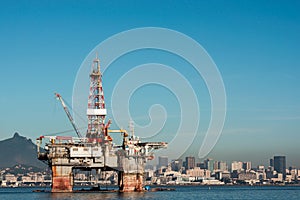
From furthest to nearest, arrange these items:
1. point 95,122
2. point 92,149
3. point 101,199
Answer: point 95,122 → point 92,149 → point 101,199

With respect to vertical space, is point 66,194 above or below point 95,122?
below

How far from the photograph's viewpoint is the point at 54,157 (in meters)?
92.9

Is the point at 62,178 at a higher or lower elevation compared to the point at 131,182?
higher

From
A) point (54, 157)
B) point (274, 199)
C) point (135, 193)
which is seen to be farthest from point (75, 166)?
point (274, 199)

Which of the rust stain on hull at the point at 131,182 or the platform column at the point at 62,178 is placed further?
the rust stain on hull at the point at 131,182

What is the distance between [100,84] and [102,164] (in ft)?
46.2

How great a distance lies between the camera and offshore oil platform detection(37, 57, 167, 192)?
93000mm

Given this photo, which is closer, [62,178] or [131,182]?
[62,178]

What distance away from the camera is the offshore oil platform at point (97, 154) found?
9300cm

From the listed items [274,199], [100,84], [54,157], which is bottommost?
[274,199]

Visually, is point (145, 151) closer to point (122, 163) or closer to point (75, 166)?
point (122, 163)

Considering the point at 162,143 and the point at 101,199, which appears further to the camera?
the point at 162,143

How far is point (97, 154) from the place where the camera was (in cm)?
9269

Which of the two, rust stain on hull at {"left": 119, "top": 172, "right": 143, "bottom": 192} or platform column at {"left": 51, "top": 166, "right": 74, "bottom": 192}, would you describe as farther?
rust stain on hull at {"left": 119, "top": 172, "right": 143, "bottom": 192}
